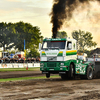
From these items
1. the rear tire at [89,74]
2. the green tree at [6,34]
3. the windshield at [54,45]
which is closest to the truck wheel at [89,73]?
the rear tire at [89,74]

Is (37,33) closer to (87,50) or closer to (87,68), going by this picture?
(87,50)

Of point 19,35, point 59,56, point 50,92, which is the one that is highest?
point 19,35

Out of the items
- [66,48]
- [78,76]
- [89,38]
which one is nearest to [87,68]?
[78,76]

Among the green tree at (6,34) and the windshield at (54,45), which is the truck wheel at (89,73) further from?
the green tree at (6,34)

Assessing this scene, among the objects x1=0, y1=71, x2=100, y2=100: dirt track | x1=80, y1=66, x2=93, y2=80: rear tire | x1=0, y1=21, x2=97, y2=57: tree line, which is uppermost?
x1=0, y1=21, x2=97, y2=57: tree line

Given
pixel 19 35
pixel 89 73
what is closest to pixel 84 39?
pixel 19 35

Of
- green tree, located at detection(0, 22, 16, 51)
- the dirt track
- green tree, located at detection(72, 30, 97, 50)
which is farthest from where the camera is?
green tree, located at detection(72, 30, 97, 50)

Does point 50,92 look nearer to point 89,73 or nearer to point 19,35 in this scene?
point 89,73

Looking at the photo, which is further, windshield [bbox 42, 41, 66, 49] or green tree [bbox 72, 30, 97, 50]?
green tree [bbox 72, 30, 97, 50]

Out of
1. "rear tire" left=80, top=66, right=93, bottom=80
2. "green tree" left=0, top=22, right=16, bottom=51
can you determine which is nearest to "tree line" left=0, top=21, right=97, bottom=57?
"green tree" left=0, top=22, right=16, bottom=51

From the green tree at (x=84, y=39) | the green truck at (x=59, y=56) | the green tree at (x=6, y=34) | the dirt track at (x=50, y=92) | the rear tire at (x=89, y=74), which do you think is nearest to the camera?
the dirt track at (x=50, y=92)

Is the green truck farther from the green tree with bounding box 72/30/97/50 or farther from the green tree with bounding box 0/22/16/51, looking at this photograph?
the green tree with bounding box 72/30/97/50

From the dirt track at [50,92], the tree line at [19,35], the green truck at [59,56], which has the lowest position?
the dirt track at [50,92]

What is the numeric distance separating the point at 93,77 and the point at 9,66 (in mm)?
26249
